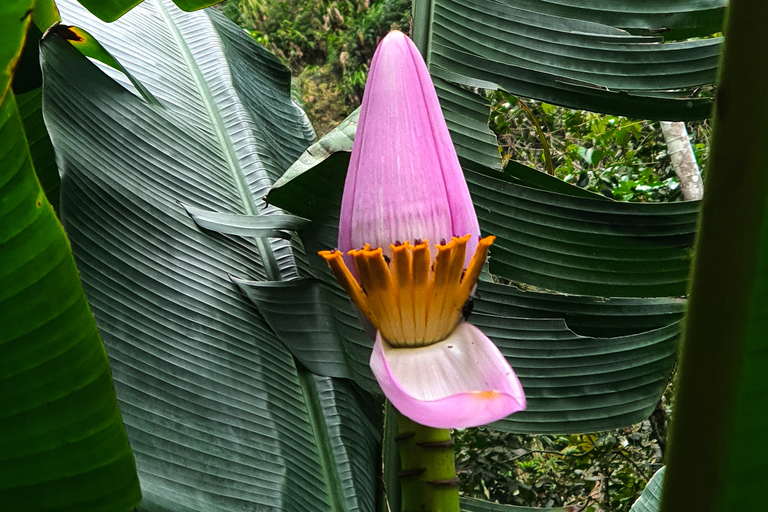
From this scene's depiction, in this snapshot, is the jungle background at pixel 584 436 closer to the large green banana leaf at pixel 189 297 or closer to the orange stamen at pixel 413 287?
the large green banana leaf at pixel 189 297

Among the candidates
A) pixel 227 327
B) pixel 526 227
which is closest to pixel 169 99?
pixel 227 327

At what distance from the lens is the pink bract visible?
306 millimetres

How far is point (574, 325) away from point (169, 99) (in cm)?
53

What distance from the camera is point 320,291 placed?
1.94 ft

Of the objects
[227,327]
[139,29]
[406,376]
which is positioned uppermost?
[139,29]

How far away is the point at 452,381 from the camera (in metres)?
0.28

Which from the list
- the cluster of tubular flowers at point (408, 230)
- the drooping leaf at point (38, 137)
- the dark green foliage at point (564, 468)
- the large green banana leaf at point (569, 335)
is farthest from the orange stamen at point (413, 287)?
the dark green foliage at point (564, 468)

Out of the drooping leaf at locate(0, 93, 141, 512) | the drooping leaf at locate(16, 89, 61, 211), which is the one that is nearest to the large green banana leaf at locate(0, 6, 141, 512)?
the drooping leaf at locate(0, 93, 141, 512)

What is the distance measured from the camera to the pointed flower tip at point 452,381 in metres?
0.23

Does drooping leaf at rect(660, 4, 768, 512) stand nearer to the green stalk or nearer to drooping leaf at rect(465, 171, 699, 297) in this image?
the green stalk

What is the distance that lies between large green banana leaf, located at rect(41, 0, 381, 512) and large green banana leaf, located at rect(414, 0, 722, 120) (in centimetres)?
27

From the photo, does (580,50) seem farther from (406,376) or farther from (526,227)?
(406,376)

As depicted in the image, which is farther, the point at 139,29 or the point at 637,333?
the point at 139,29

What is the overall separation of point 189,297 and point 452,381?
38 cm
